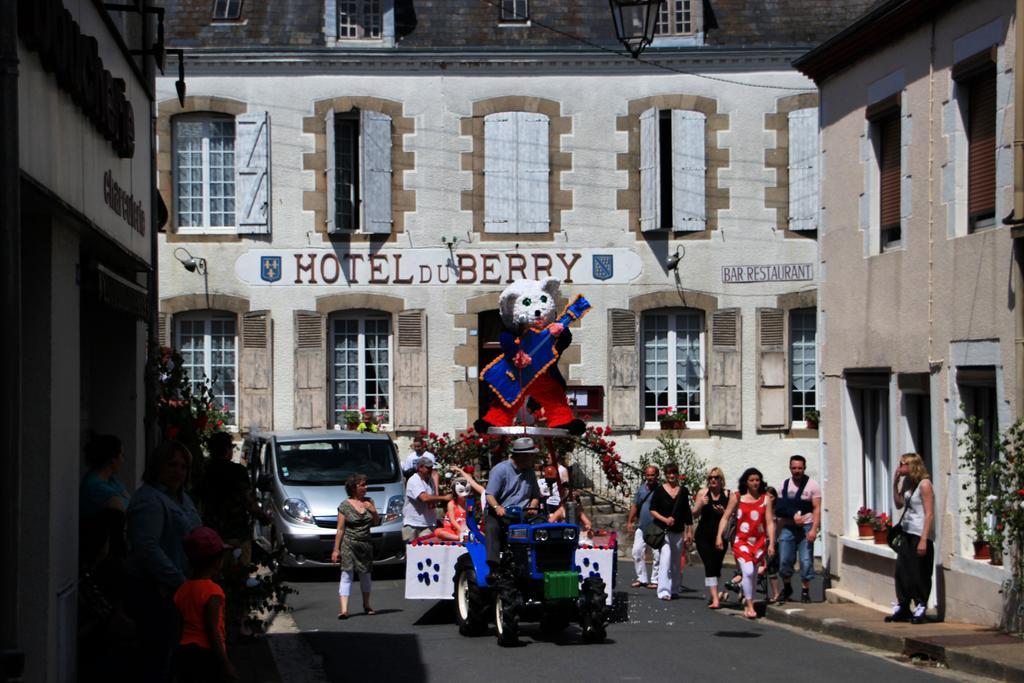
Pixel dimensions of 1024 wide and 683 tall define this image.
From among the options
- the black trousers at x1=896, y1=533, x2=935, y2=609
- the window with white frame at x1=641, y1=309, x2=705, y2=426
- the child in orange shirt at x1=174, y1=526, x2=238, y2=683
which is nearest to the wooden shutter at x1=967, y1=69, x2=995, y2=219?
the black trousers at x1=896, y1=533, x2=935, y2=609

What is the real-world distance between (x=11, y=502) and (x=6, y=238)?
982 mm

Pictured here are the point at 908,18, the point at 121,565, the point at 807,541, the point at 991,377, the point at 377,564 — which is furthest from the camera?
the point at 377,564

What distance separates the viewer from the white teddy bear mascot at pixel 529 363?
14695 mm

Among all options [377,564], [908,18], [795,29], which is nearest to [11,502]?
[908,18]

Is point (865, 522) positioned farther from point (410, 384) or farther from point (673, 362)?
point (410, 384)

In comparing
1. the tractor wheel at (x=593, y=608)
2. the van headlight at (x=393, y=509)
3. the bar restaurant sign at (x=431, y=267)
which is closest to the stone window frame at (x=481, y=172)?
the bar restaurant sign at (x=431, y=267)

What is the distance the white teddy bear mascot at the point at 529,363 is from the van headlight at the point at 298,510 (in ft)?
14.9

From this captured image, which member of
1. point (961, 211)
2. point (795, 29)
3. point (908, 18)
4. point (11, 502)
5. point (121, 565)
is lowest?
point (121, 565)

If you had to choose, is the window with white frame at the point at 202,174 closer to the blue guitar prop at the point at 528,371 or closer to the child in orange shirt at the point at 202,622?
the blue guitar prop at the point at 528,371

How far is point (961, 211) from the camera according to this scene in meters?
14.3

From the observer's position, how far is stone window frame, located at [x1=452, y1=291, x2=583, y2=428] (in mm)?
25062

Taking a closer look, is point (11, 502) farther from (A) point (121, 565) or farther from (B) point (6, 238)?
(A) point (121, 565)

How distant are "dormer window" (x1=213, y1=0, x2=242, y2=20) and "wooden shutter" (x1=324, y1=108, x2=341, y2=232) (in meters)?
2.43

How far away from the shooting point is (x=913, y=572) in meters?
14.1
